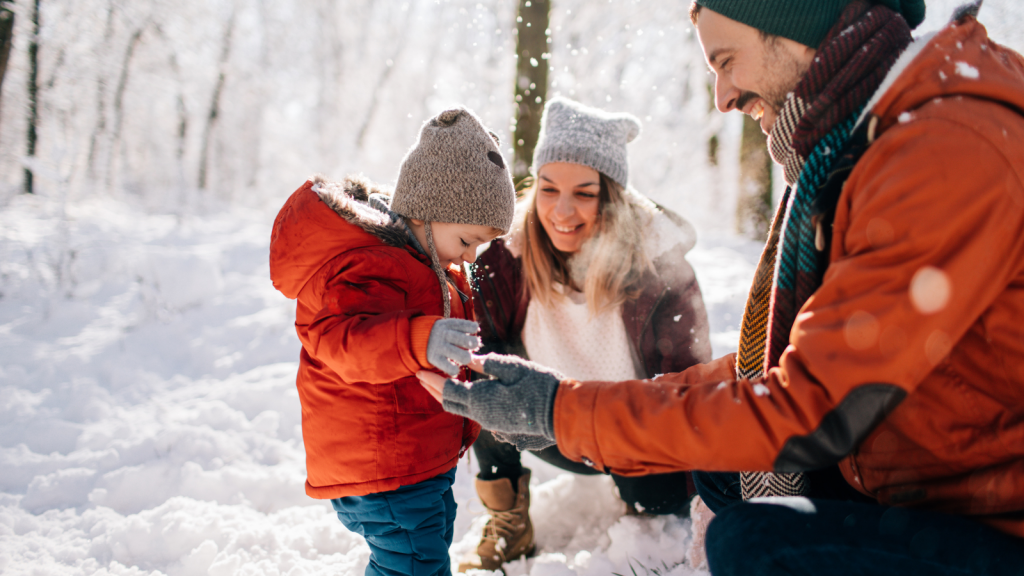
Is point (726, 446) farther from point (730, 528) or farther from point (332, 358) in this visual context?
point (332, 358)

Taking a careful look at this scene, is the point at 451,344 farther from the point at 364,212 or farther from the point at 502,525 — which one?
the point at 502,525

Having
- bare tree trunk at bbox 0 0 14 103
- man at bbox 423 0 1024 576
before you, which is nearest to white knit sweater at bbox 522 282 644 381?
man at bbox 423 0 1024 576

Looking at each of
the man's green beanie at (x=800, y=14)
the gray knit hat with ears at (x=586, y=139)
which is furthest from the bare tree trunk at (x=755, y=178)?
the man's green beanie at (x=800, y=14)

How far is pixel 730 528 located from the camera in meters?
1.20

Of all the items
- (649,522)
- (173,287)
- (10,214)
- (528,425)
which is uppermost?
(528,425)

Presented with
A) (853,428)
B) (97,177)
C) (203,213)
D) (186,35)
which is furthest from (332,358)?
(97,177)

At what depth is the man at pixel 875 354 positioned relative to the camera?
969 mm

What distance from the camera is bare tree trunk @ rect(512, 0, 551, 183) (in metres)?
4.74

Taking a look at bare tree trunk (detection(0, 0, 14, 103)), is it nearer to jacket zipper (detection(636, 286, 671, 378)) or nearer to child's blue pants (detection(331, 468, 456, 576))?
child's blue pants (detection(331, 468, 456, 576))

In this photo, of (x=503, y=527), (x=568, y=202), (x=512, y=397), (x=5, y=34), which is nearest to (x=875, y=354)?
(x=512, y=397)

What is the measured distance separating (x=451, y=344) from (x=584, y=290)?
49.3 inches

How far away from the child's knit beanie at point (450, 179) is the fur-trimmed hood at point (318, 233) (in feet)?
0.44

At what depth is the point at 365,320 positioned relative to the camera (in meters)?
1.58

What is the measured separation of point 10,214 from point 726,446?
13324mm
